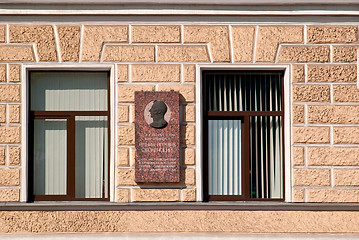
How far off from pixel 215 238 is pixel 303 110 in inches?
106

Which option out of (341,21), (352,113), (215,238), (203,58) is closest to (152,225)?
(215,238)

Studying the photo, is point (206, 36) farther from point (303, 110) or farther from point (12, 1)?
point (12, 1)

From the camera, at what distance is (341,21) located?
40.4 ft

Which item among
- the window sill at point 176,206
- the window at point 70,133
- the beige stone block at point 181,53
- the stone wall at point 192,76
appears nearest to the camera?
the window sill at point 176,206

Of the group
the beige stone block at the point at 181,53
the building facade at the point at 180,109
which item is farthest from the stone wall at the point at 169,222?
→ the beige stone block at the point at 181,53

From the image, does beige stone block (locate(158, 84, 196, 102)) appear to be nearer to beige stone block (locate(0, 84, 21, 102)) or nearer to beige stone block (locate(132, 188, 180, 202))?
beige stone block (locate(132, 188, 180, 202))

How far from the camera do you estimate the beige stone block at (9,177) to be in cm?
1206

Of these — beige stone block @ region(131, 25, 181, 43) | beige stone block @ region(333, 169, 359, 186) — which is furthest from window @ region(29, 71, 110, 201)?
beige stone block @ region(333, 169, 359, 186)

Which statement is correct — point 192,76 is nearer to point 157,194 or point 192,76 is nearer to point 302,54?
point 302,54

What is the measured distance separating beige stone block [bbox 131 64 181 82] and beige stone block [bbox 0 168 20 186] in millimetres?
2577

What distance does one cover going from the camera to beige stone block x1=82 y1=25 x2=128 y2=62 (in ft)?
40.0

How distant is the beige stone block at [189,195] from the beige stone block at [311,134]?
1.98 meters

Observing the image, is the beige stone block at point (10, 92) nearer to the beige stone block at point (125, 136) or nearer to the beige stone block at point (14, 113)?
the beige stone block at point (14, 113)

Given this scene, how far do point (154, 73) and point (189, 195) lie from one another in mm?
2188
